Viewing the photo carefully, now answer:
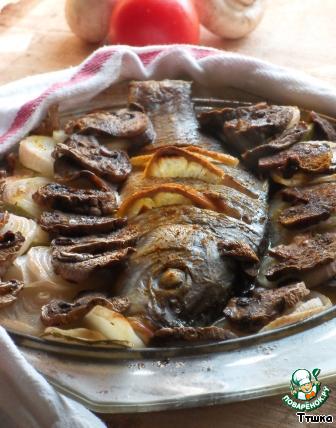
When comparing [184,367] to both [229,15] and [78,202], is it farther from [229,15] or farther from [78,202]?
[229,15]

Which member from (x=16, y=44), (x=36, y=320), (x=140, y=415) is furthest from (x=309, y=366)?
(x=16, y=44)

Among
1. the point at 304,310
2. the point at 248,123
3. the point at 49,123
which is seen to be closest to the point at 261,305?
the point at 304,310

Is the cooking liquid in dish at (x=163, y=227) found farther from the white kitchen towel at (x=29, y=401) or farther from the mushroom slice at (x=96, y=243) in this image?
the white kitchen towel at (x=29, y=401)

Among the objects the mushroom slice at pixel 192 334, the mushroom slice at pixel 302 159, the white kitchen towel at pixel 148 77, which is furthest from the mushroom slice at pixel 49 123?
the mushroom slice at pixel 192 334

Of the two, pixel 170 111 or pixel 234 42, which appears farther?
pixel 234 42

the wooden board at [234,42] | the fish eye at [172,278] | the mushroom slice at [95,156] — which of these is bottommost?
the wooden board at [234,42]

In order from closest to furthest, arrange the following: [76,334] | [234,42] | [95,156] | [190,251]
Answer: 1. [76,334]
2. [190,251]
3. [95,156]
4. [234,42]

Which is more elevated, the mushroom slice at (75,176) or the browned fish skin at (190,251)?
the browned fish skin at (190,251)

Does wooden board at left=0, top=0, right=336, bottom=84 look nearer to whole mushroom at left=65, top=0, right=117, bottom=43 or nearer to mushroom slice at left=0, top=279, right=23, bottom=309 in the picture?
whole mushroom at left=65, top=0, right=117, bottom=43

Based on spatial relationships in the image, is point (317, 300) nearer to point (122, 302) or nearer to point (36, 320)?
point (122, 302)
